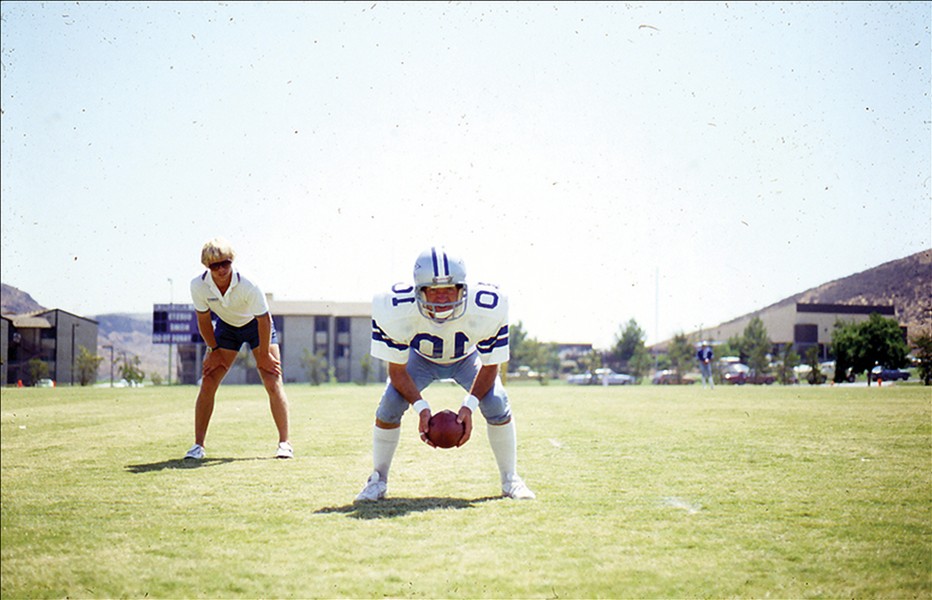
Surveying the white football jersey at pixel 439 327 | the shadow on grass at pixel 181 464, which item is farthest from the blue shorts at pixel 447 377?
the shadow on grass at pixel 181 464

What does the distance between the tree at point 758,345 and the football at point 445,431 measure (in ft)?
113

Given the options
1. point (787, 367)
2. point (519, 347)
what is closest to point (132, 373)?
point (787, 367)

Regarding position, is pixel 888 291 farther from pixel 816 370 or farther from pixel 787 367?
pixel 787 367

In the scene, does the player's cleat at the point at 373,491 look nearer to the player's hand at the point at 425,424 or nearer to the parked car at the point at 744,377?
the player's hand at the point at 425,424

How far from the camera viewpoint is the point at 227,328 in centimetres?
556

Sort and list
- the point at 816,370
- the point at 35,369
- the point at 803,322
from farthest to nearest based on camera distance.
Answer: the point at 816,370 → the point at 803,322 → the point at 35,369

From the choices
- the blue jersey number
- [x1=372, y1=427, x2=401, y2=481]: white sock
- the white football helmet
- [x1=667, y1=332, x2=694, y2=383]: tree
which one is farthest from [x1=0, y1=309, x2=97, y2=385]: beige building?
[x1=667, y1=332, x2=694, y2=383]: tree

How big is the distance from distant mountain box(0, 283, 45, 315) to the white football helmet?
2.51 m

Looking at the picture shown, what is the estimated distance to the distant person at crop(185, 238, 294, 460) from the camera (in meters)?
5.00

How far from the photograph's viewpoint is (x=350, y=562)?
280cm

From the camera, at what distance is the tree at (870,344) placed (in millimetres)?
6312

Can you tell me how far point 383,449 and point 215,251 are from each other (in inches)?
68.1

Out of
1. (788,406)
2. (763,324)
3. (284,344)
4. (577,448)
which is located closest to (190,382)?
(284,344)

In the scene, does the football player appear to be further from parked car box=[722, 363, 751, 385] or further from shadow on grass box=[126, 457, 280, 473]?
parked car box=[722, 363, 751, 385]
